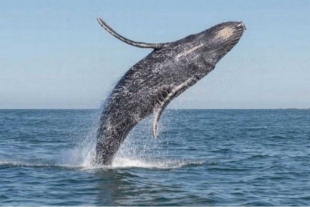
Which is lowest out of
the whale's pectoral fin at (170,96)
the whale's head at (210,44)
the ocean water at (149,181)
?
the ocean water at (149,181)

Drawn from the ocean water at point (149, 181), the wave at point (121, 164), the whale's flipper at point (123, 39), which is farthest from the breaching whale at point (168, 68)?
the wave at point (121, 164)

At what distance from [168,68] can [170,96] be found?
34.3 inches

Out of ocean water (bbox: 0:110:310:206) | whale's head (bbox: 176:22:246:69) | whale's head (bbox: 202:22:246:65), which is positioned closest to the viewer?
ocean water (bbox: 0:110:310:206)

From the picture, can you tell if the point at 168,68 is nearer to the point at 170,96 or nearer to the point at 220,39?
the point at 170,96

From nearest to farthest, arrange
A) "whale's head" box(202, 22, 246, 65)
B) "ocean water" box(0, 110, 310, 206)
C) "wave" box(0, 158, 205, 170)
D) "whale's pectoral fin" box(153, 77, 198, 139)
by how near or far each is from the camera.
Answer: "ocean water" box(0, 110, 310, 206), "whale's head" box(202, 22, 246, 65), "whale's pectoral fin" box(153, 77, 198, 139), "wave" box(0, 158, 205, 170)

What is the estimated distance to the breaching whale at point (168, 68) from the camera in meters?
17.0

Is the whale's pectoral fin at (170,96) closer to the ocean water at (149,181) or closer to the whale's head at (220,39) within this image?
the whale's head at (220,39)

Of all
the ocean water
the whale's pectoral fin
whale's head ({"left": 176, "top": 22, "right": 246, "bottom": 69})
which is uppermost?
whale's head ({"left": 176, "top": 22, "right": 246, "bottom": 69})

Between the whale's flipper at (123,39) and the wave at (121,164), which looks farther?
the wave at (121,164)

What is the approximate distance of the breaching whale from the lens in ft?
55.9

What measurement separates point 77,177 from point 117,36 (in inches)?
194

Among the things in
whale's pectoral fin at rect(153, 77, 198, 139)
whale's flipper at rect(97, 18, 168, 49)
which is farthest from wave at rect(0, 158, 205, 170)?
whale's flipper at rect(97, 18, 168, 49)

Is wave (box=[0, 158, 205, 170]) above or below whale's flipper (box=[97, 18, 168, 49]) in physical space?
below

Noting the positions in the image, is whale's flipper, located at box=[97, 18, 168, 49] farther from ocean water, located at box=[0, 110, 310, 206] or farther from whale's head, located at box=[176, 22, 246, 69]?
ocean water, located at box=[0, 110, 310, 206]
